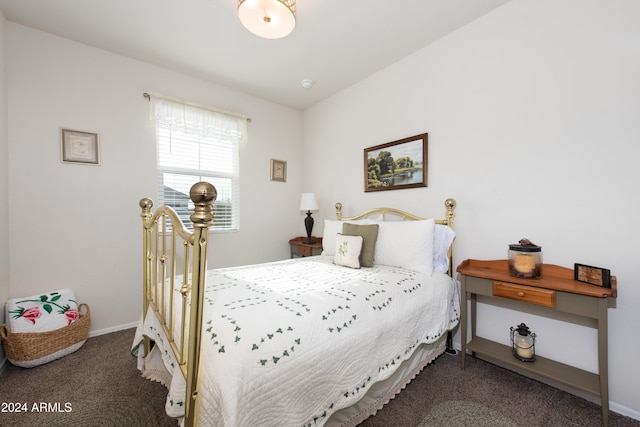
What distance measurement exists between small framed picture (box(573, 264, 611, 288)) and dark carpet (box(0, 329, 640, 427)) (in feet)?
2.50

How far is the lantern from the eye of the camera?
69.8 inches

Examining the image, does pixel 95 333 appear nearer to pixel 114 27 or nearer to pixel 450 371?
pixel 114 27

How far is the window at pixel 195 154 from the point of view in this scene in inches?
113

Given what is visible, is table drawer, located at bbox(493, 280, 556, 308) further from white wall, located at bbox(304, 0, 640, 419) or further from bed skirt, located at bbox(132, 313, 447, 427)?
bed skirt, located at bbox(132, 313, 447, 427)

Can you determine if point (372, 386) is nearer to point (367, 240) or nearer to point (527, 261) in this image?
point (367, 240)

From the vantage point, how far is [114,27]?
7.29 feet

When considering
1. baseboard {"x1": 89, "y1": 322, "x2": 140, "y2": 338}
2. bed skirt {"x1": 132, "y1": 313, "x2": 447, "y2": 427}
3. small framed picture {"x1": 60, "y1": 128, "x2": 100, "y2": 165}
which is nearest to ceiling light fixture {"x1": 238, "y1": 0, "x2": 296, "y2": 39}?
small framed picture {"x1": 60, "y1": 128, "x2": 100, "y2": 165}

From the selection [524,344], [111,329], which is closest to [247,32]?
[111,329]

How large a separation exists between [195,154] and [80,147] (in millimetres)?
996

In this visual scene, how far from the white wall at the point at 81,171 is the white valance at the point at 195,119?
13 centimetres

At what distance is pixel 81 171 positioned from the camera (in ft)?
8.03

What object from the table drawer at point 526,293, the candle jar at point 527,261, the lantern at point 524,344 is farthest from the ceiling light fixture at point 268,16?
the lantern at point 524,344

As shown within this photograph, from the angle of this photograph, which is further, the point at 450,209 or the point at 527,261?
the point at 450,209

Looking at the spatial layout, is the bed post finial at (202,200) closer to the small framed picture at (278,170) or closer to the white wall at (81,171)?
the white wall at (81,171)
